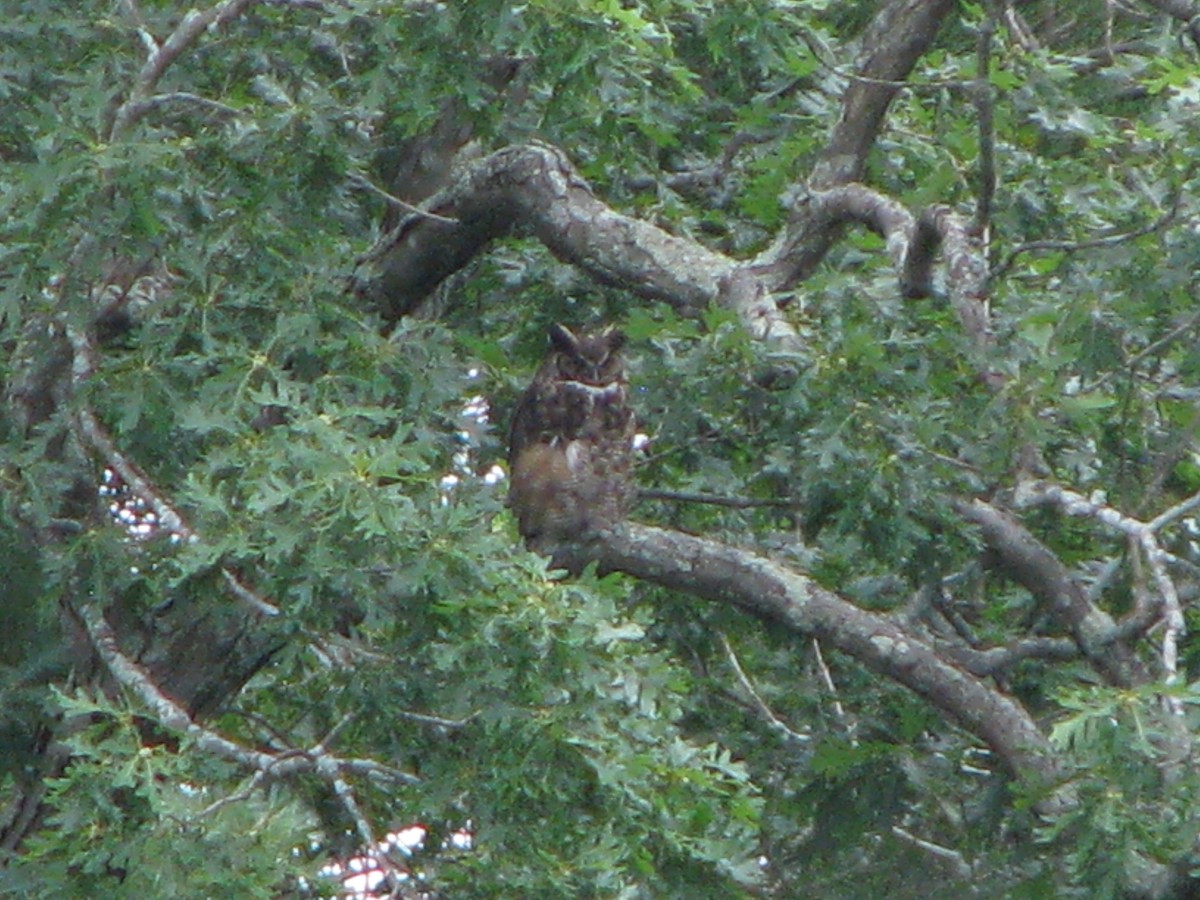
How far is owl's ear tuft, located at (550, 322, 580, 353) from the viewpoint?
15.4 ft

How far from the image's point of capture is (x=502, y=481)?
3988 mm

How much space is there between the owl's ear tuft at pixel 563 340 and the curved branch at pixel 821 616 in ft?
1.76

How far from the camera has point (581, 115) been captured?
3.95m

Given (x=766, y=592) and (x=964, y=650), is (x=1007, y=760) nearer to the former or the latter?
(x=964, y=650)

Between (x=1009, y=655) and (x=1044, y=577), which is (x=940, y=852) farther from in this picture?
(x=1044, y=577)

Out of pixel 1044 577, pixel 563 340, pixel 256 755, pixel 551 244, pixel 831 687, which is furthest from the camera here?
pixel 563 340

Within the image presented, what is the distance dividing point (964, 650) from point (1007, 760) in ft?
0.97

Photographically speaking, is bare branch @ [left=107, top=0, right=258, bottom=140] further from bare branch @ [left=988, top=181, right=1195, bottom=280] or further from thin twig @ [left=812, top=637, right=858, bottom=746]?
thin twig @ [left=812, top=637, right=858, bottom=746]

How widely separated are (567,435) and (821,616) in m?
0.96

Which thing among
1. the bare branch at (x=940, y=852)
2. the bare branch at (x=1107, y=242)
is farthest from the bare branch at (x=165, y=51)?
the bare branch at (x=940, y=852)

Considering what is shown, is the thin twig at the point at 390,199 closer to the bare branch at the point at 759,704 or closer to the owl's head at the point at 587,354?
the owl's head at the point at 587,354

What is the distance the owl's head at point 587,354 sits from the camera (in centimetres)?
471

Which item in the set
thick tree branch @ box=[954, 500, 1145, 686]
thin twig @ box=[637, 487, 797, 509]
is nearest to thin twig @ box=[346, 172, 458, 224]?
thin twig @ box=[637, 487, 797, 509]

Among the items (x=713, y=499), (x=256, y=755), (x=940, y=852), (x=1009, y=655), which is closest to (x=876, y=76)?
(x=713, y=499)
